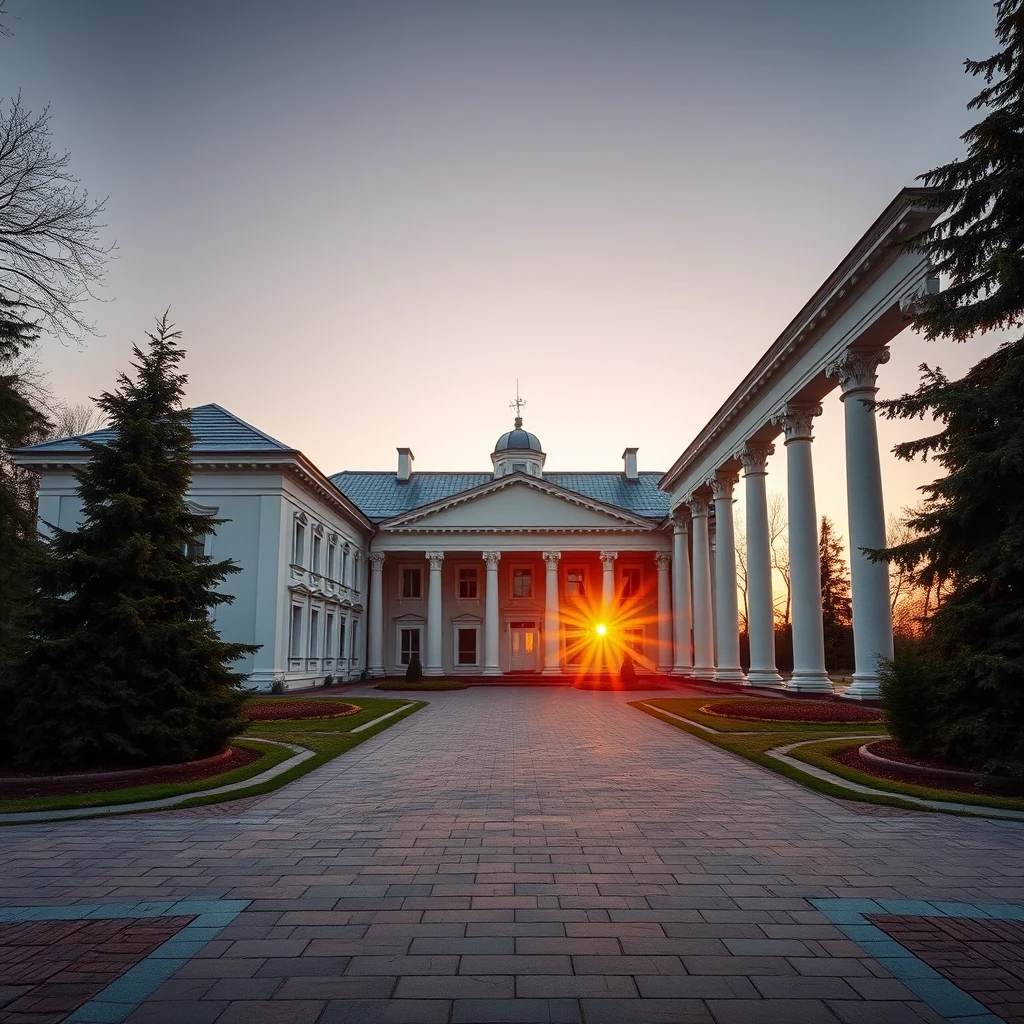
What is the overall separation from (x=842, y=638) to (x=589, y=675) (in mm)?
22589

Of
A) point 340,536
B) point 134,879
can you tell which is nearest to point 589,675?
point 340,536

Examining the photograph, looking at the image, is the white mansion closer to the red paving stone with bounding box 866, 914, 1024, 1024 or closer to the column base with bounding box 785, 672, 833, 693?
the column base with bounding box 785, 672, 833, 693

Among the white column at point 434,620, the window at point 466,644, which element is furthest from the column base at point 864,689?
the window at point 466,644

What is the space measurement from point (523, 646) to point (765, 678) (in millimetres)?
22075

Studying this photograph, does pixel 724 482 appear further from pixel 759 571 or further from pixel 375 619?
pixel 375 619

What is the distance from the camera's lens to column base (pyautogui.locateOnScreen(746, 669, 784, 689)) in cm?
2619

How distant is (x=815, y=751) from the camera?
12297 millimetres

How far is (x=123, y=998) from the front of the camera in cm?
381

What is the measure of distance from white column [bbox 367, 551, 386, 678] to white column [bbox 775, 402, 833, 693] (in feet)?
82.9

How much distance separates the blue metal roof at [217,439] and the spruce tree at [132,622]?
1658 centimetres

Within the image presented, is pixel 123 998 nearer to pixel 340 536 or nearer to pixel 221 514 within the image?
pixel 221 514

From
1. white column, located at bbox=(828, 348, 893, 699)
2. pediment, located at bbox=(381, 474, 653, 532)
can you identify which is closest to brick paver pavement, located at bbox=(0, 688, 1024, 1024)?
white column, located at bbox=(828, 348, 893, 699)

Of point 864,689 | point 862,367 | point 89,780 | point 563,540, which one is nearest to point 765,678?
point 864,689

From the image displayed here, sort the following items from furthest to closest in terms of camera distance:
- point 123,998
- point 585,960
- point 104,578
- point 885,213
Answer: point 885,213
point 104,578
point 585,960
point 123,998
